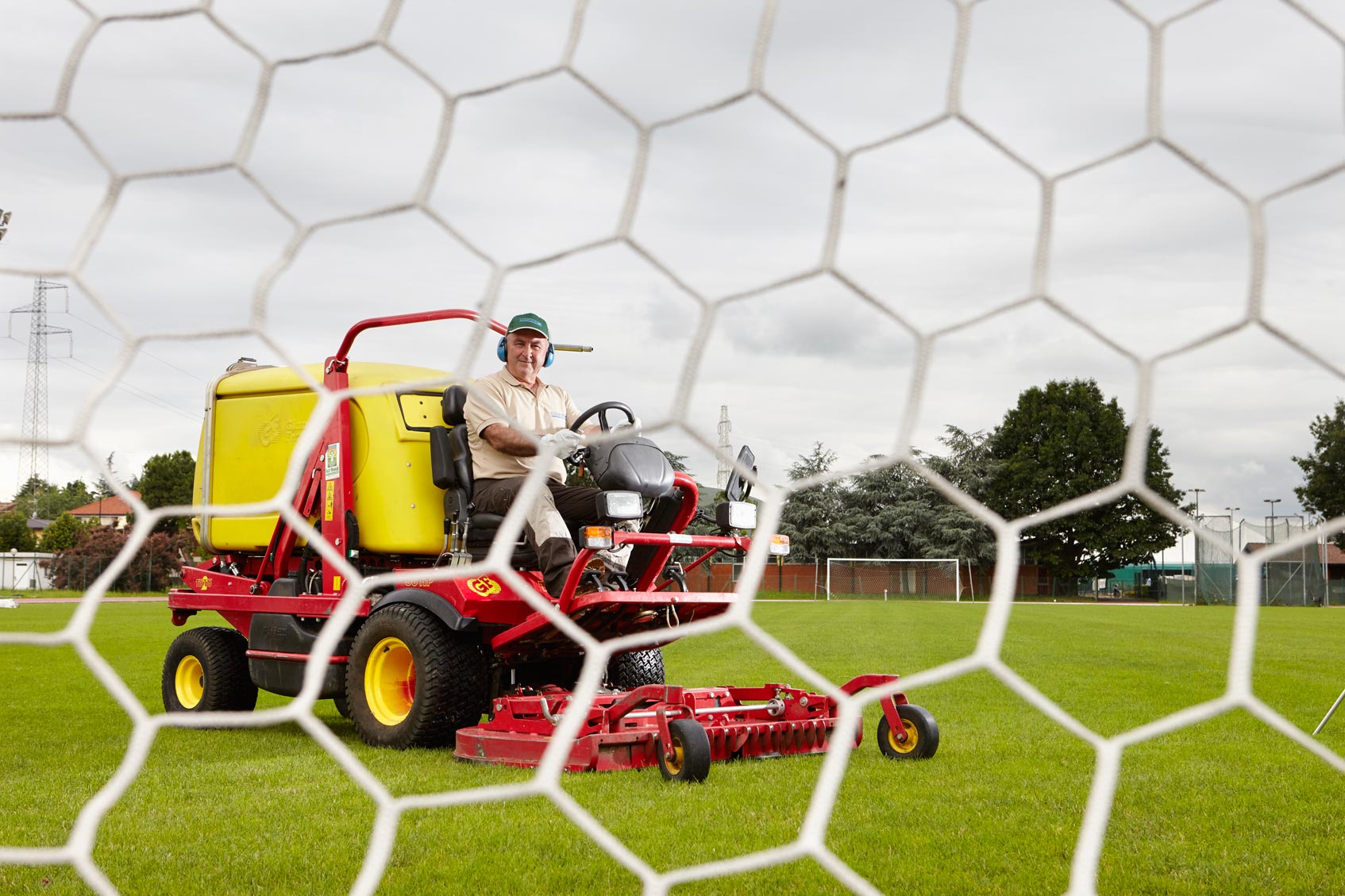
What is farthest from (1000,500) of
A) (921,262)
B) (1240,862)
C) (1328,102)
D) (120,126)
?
(120,126)

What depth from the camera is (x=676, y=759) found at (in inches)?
169

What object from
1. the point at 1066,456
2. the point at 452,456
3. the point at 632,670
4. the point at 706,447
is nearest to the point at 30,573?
the point at 632,670

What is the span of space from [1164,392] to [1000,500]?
7.61 ft

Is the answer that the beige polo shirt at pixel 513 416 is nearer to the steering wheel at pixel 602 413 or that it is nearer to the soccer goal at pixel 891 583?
the steering wheel at pixel 602 413

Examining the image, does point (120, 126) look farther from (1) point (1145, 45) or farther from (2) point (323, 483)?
(2) point (323, 483)

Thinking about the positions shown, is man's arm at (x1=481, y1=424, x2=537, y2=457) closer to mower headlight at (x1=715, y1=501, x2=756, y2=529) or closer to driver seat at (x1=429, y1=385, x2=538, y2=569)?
driver seat at (x1=429, y1=385, x2=538, y2=569)

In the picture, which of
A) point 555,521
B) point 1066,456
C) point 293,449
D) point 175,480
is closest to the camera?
point 1066,456

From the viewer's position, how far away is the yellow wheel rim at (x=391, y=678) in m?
5.22

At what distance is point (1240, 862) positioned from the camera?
3.09 meters

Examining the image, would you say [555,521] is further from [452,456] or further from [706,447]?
[706,447]

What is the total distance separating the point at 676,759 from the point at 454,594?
3.99 feet

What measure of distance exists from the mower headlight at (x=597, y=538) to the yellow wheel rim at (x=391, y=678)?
4.13ft

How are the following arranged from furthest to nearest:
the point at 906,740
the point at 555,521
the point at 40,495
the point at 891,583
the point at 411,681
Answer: the point at 891,583
the point at 411,681
the point at 906,740
the point at 555,521
the point at 40,495

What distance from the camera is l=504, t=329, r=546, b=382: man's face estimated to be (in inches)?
174
